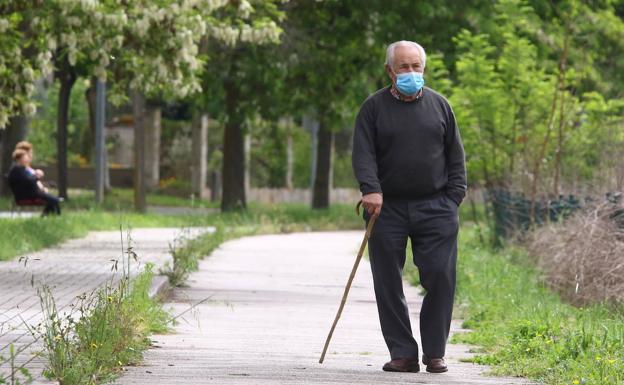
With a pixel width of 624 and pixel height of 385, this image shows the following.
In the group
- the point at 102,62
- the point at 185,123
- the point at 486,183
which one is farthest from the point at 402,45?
the point at 185,123

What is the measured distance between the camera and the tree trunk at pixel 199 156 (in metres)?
58.9

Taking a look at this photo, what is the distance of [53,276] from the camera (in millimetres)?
16594

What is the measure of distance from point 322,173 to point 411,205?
3723 cm

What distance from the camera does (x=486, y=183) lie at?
1041 inches

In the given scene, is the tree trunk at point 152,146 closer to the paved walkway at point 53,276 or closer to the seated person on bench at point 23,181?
the seated person on bench at point 23,181

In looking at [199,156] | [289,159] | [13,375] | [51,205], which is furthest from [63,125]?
[13,375]

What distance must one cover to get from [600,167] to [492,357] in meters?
8.43

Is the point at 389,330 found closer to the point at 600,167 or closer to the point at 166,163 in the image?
the point at 600,167

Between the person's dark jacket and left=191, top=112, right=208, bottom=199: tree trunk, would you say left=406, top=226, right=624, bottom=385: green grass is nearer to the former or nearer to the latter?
the person's dark jacket

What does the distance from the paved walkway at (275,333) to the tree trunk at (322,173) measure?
75.8 ft

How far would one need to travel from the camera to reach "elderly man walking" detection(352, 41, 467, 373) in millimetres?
9977

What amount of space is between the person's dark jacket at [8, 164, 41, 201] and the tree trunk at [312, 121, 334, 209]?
736 inches

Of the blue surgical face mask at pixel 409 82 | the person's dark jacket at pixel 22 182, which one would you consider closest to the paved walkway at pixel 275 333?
the blue surgical face mask at pixel 409 82

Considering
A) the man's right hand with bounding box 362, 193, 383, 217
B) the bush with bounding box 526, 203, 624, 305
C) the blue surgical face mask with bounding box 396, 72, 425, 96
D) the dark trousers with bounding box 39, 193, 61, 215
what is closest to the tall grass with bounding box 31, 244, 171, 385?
the man's right hand with bounding box 362, 193, 383, 217
